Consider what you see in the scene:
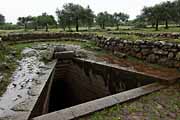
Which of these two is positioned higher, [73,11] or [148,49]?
[73,11]

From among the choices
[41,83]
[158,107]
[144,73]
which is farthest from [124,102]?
[41,83]

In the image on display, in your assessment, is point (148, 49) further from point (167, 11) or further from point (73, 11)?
point (167, 11)

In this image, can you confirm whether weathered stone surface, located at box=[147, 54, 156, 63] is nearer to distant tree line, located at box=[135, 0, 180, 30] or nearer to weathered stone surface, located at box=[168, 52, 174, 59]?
weathered stone surface, located at box=[168, 52, 174, 59]

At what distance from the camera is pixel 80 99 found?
6.42 m

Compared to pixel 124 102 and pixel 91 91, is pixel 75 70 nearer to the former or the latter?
pixel 91 91

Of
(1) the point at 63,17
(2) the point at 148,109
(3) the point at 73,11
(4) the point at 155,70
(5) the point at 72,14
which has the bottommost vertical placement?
(2) the point at 148,109

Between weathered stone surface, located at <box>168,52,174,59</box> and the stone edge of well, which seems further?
weathered stone surface, located at <box>168,52,174,59</box>

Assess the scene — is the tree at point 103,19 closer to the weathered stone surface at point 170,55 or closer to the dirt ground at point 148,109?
the weathered stone surface at point 170,55

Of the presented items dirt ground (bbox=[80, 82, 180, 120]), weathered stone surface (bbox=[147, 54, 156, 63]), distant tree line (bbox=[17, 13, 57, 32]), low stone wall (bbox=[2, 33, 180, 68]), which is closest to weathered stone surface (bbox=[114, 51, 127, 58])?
low stone wall (bbox=[2, 33, 180, 68])

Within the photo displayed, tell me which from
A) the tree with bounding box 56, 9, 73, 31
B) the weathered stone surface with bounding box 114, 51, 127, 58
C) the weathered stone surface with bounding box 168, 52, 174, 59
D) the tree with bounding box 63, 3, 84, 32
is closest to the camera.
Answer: the weathered stone surface with bounding box 168, 52, 174, 59

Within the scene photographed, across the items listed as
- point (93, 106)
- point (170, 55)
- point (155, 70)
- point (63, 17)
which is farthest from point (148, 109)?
point (63, 17)

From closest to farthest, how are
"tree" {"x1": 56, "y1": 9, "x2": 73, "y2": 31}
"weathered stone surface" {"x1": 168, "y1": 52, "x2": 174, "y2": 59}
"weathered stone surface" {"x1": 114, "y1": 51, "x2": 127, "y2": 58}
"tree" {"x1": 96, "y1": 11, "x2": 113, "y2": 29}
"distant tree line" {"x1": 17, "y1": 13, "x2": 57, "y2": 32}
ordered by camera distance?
"weathered stone surface" {"x1": 168, "y1": 52, "x2": 174, "y2": 59}, "weathered stone surface" {"x1": 114, "y1": 51, "x2": 127, "y2": 58}, "tree" {"x1": 56, "y1": 9, "x2": 73, "y2": 31}, "distant tree line" {"x1": 17, "y1": 13, "x2": 57, "y2": 32}, "tree" {"x1": 96, "y1": 11, "x2": 113, "y2": 29}

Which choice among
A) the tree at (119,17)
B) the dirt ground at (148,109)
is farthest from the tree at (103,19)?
the dirt ground at (148,109)

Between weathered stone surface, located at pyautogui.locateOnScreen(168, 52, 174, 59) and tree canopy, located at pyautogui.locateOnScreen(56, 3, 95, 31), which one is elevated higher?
tree canopy, located at pyautogui.locateOnScreen(56, 3, 95, 31)
